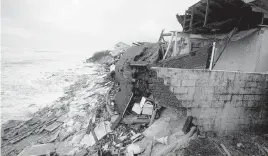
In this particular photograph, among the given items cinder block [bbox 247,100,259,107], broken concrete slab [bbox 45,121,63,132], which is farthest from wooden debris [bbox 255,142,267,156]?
broken concrete slab [bbox 45,121,63,132]

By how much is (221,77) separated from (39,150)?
6.95 metres

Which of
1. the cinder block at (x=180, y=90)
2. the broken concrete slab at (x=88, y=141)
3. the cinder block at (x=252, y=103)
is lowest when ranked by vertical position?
the broken concrete slab at (x=88, y=141)

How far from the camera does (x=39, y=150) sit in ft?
19.7

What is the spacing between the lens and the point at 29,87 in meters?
14.0

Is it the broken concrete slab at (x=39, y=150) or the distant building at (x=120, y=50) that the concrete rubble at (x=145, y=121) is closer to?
the broken concrete slab at (x=39, y=150)

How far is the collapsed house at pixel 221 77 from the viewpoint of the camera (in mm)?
4055

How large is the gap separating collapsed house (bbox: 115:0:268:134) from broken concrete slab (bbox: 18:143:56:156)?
3.28 meters

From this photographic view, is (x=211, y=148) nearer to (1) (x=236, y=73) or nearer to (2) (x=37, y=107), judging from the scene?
(1) (x=236, y=73)

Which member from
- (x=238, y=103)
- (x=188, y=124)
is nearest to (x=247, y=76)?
(x=238, y=103)

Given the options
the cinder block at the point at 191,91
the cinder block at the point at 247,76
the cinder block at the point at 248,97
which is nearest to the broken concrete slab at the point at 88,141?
the cinder block at the point at 191,91

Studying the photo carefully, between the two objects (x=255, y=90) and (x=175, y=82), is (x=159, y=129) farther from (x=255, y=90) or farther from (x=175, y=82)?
(x=255, y=90)

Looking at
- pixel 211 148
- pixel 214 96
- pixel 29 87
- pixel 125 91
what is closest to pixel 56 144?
pixel 125 91

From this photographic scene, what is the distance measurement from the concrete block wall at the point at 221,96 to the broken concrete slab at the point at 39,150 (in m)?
5.34

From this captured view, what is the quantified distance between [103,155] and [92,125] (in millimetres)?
2445
